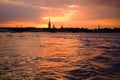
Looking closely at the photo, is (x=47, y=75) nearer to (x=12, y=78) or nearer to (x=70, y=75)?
(x=70, y=75)

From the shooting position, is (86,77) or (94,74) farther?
(94,74)

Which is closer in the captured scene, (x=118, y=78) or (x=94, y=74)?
(x=118, y=78)

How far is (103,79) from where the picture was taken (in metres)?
12.7

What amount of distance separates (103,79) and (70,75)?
7.41 ft

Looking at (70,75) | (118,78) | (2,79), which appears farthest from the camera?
(70,75)

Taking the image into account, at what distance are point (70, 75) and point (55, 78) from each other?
4.50ft

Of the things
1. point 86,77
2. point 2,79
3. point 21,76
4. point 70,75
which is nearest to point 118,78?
point 86,77

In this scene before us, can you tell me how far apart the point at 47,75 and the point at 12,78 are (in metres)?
2.43

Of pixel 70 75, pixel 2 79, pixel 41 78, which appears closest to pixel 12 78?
pixel 2 79

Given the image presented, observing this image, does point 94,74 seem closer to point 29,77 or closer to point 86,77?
point 86,77

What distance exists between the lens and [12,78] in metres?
12.5

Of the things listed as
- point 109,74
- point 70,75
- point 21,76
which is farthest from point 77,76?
point 21,76

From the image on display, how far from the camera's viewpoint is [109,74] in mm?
14195

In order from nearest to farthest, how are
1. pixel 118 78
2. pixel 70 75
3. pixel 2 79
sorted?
pixel 2 79, pixel 118 78, pixel 70 75
